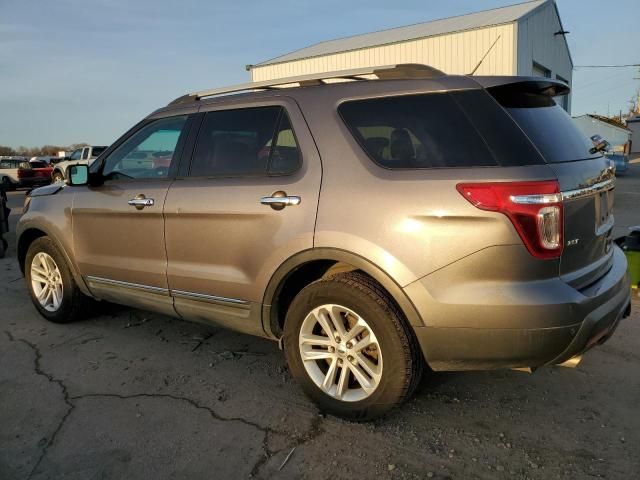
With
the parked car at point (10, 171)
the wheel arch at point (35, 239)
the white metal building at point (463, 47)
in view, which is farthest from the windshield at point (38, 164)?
the wheel arch at point (35, 239)

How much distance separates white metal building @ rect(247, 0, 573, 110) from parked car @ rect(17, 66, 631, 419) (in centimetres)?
1440

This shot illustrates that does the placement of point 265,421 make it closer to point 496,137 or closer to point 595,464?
point 595,464

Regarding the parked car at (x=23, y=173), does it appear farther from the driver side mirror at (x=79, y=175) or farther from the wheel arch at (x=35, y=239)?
the driver side mirror at (x=79, y=175)

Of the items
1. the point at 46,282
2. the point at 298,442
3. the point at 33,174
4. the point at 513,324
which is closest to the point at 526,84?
the point at 513,324

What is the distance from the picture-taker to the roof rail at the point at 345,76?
278 centimetres

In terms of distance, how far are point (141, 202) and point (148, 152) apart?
49 cm

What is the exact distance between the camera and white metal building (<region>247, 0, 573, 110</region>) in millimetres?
17234

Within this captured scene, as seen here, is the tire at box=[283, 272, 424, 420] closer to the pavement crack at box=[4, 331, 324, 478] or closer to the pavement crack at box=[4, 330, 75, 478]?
the pavement crack at box=[4, 331, 324, 478]

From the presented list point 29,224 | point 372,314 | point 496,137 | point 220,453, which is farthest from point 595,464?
point 29,224

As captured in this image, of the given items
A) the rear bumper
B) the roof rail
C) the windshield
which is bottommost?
the rear bumper

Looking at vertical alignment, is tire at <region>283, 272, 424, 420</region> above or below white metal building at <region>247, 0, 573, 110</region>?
below

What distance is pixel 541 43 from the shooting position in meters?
19.7

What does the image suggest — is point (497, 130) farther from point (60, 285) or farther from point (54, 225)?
point (60, 285)

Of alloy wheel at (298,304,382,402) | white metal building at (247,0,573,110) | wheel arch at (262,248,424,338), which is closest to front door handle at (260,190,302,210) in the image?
wheel arch at (262,248,424,338)
